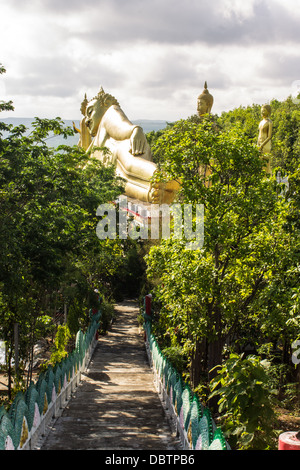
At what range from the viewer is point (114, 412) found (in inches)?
406

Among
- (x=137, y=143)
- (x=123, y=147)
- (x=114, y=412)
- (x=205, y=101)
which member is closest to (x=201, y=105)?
(x=205, y=101)

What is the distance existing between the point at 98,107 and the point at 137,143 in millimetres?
7138

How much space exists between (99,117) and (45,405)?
24.8m

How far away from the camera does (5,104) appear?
9.57 metres

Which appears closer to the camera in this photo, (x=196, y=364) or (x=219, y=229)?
(x=219, y=229)

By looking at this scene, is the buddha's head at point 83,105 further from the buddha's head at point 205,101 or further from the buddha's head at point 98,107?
the buddha's head at point 205,101

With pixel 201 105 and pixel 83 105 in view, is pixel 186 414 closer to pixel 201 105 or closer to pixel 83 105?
pixel 201 105

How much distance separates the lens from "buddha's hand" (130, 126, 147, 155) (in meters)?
25.5

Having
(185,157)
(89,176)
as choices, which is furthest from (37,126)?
(89,176)

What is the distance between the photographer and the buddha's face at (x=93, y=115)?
A: 31.5 metres

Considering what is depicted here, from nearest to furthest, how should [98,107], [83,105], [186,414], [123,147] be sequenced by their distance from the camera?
[186,414], [123,147], [98,107], [83,105]

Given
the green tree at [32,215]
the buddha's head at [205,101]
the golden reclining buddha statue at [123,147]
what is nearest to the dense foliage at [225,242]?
the green tree at [32,215]

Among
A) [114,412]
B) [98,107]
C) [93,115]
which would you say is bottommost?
[114,412]
